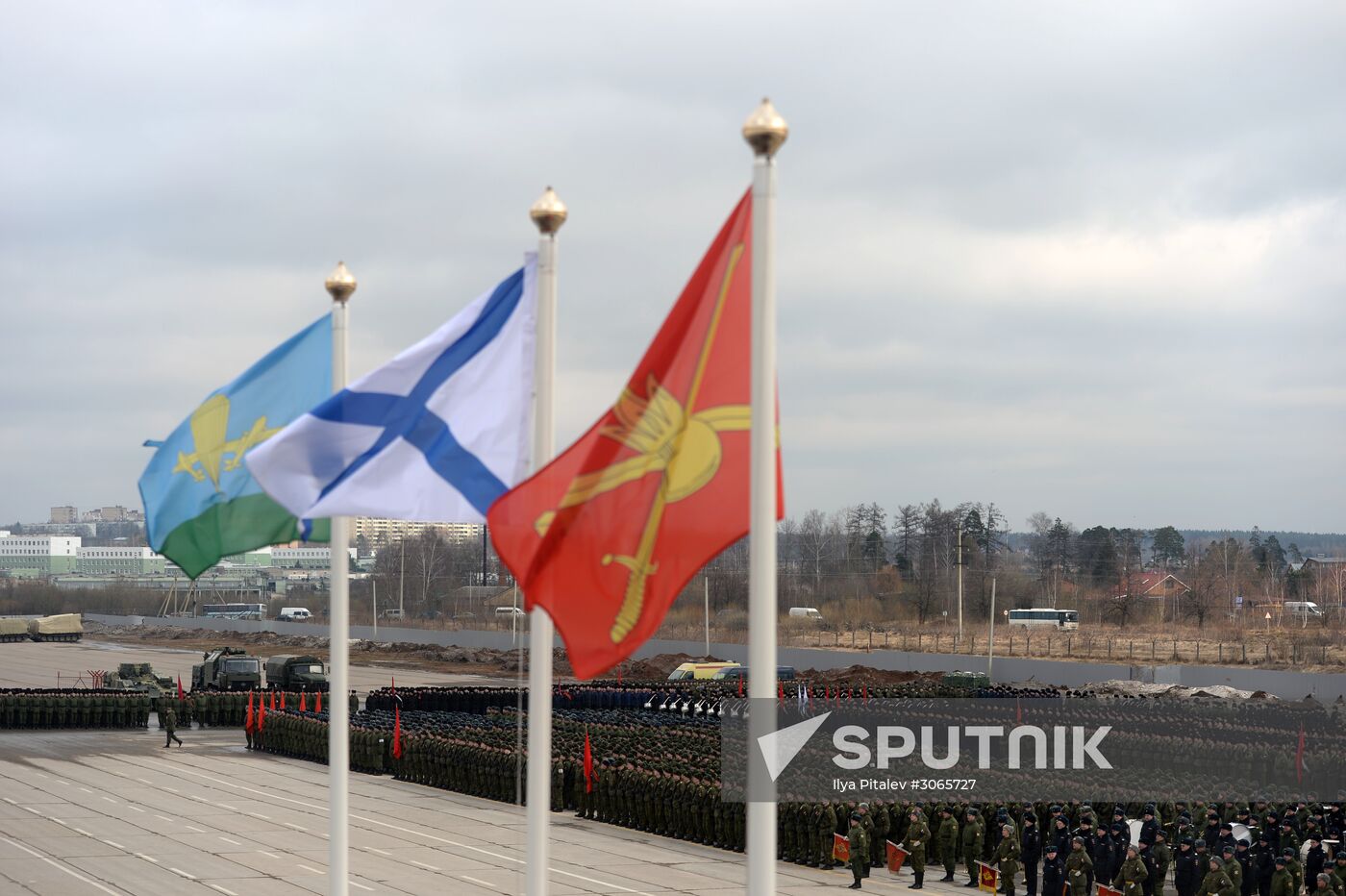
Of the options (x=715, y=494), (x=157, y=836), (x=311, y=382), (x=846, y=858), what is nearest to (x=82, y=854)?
(x=157, y=836)

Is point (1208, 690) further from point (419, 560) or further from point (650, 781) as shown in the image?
point (419, 560)

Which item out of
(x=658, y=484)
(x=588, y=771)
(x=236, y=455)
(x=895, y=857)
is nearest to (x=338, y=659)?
(x=236, y=455)

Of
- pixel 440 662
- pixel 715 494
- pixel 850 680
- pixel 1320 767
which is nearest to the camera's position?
pixel 715 494

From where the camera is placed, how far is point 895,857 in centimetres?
1950

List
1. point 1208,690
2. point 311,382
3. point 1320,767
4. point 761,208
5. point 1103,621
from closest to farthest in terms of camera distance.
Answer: point 761,208 < point 311,382 < point 1320,767 < point 1208,690 < point 1103,621

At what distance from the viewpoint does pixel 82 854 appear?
19750 millimetres

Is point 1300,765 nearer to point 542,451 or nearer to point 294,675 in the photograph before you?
point 542,451

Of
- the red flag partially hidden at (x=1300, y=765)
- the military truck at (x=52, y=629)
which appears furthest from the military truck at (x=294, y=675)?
the military truck at (x=52, y=629)

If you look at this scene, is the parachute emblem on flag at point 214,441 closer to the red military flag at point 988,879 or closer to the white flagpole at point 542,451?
the white flagpole at point 542,451

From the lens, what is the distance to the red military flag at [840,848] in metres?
19.4

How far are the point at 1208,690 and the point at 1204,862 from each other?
25.5 m

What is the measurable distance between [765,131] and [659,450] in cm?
150

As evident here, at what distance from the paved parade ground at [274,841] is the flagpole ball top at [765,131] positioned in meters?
13.2

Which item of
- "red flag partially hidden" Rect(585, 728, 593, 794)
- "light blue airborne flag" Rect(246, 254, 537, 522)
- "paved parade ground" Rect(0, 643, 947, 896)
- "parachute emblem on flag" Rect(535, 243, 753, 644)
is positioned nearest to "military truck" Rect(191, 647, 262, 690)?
"paved parade ground" Rect(0, 643, 947, 896)
